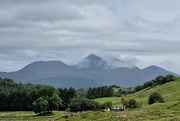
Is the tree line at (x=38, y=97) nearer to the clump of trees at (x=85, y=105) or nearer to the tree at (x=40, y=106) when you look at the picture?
the clump of trees at (x=85, y=105)

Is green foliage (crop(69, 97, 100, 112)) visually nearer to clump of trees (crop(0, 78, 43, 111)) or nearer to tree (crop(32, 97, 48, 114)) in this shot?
tree (crop(32, 97, 48, 114))

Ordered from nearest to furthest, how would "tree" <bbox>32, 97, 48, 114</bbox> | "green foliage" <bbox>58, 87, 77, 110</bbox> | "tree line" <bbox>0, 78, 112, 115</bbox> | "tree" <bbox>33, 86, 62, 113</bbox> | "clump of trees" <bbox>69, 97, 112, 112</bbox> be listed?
1. "tree" <bbox>32, 97, 48, 114</bbox>
2. "tree" <bbox>33, 86, 62, 113</bbox>
3. "clump of trees" <bbox>69, 97, 112, 112</bbox>
4. "tree line" <bbox>0, 78, 112, 115</bbox>
5. "green foliage" <bbox>58, 87, 77, 110</bbox>

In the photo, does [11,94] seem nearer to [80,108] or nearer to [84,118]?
[80,108]

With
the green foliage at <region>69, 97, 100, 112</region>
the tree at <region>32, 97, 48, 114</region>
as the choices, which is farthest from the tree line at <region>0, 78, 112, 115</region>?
the tree at <region>32, 97, 48, 114</region>

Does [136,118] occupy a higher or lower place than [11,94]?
lower

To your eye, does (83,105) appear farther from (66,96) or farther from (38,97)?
(66,96)

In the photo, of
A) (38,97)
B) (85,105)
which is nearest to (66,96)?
(38,97)

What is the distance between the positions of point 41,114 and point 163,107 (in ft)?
315

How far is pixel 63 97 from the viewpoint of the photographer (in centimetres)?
18900

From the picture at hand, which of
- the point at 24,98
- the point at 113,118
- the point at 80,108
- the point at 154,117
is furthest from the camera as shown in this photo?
the point at 24,98

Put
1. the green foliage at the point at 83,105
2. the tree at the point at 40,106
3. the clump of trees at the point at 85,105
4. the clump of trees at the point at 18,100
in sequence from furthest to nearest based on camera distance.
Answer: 1. the clump of trees at the point at 18,100
2. the green foliage at the point at 83,105
3. the clump of trees at the point at 85,105
4. the tree at the point at 40,106

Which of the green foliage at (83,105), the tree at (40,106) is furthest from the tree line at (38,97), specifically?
the tree at (40,106)

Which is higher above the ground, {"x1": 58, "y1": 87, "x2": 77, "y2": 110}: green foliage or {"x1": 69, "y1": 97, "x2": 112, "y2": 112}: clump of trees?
{"x1": 58, "y1": 87, "x2": 77, "y2": 110}: green foliage

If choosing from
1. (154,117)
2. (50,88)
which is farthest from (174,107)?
(50,88)
